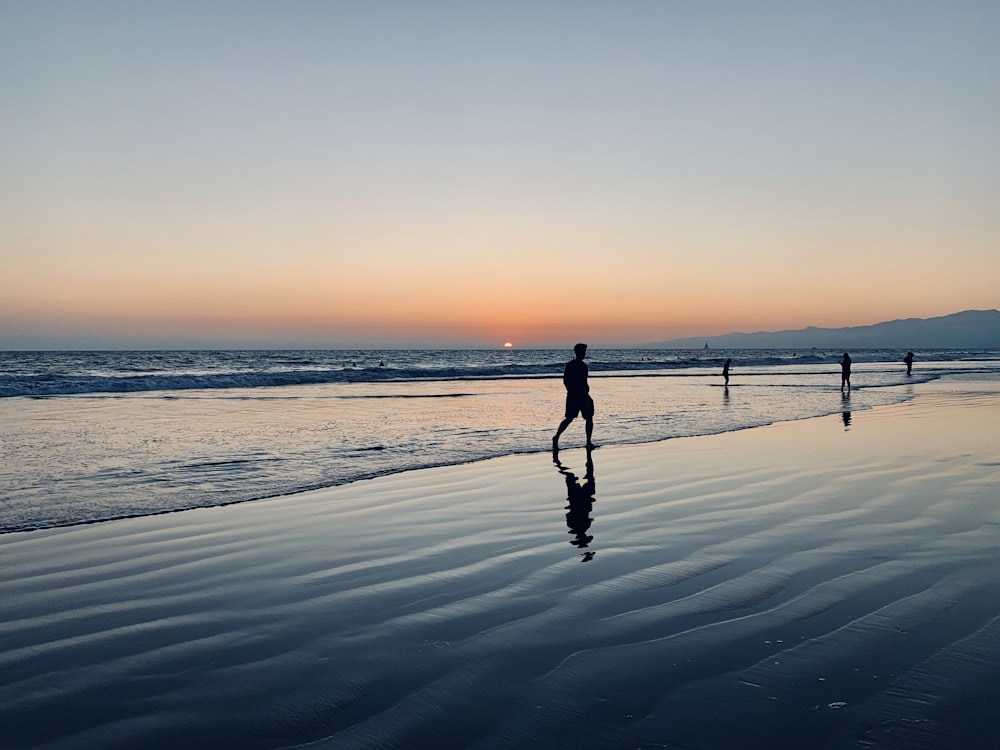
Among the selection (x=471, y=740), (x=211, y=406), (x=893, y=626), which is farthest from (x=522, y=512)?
(x=211, y=406)

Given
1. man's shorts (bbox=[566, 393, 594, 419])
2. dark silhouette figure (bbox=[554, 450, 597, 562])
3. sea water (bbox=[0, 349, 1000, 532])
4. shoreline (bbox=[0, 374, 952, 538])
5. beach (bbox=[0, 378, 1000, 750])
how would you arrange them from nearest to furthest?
beach (bbox=[0, 378, 1000, 750]) < dark silhouette figure (bbox=[554, 450, 597, 562]) < shoreline (bbox=[0, 374, 952, 538]) < sea water (bbox=[0, 349, 1000, 532]) < man's shorts (bbox=[566, 393, 594, 419])

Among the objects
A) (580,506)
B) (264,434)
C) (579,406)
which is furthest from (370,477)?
(264,434)

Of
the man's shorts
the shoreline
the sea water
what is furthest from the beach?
the man's shorts

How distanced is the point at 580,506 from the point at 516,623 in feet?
12.3

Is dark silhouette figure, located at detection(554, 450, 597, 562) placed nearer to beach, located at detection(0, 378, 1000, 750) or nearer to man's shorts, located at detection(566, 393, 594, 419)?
beach, located at detection(0, 378, 1000, 750)

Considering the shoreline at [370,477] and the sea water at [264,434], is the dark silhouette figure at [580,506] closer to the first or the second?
the shoreline at [370,477]

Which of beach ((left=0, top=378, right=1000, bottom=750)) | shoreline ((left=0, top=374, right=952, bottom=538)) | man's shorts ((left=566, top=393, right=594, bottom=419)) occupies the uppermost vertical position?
man's shorts ((left=566, top=393, right=594, bottom=419))

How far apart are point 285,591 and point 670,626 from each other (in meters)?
2.77

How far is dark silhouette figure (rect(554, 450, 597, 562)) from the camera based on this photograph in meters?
6.52

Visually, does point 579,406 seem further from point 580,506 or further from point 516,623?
point 516,623

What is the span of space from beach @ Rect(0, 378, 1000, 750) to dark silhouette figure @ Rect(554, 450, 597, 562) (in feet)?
0.24

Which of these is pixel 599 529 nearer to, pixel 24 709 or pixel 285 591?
pixel 285 591

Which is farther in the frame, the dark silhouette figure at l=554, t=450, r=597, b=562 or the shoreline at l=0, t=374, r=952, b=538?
the shoreline at l=0, t=374, r=952, b=538

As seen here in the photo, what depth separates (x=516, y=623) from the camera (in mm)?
4465
